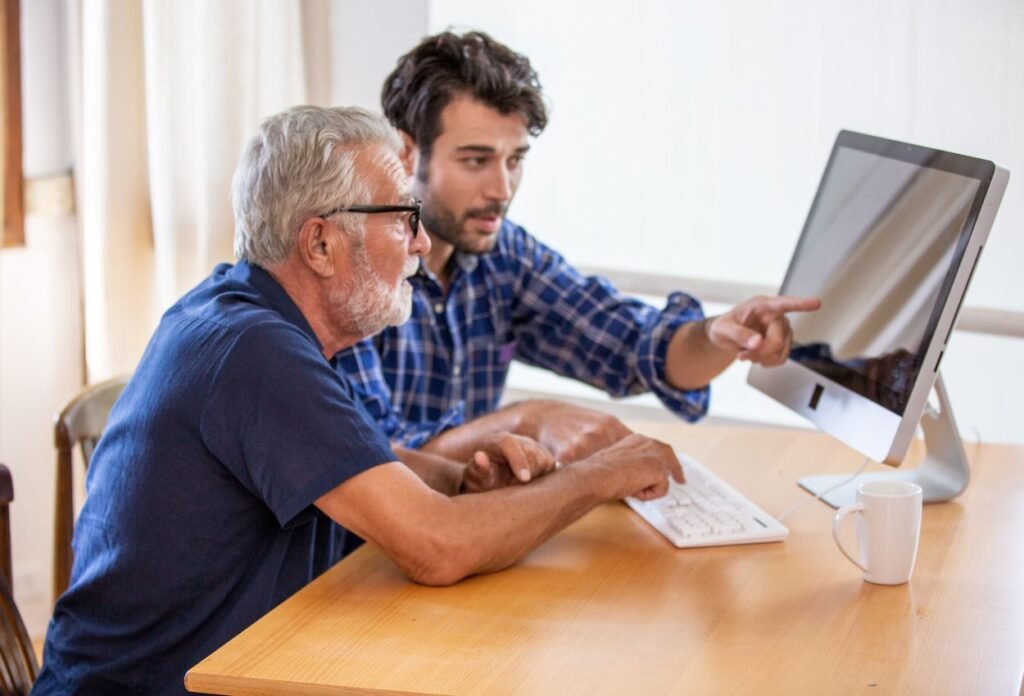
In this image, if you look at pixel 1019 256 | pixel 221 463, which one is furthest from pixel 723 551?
pixel 1019 256

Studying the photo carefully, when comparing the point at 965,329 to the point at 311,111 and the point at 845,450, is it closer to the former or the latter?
the point at 845,450

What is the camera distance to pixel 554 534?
64.7 inches

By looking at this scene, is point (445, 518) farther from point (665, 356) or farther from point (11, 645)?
point (665, 356)

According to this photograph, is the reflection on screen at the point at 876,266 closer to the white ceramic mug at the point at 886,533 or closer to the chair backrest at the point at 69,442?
the white ceramic mug at the point at 886,533

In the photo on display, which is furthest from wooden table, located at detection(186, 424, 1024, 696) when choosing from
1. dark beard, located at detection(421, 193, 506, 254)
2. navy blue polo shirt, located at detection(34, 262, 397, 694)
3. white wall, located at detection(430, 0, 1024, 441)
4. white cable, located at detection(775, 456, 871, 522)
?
white wall, located at detection(430, 0, 1024, 441)

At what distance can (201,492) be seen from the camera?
→ 1.58 metres

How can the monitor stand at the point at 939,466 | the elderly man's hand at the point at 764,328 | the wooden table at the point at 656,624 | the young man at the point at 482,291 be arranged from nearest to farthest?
the wooden table at the point at 656,624, the monitor stand at the point at 939,466, the elderly man's hand at the point at 764,328, the young man at the point at 482,291

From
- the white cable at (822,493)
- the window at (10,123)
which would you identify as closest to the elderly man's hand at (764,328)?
the white cable at (822,493)

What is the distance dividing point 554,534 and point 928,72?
1.45m

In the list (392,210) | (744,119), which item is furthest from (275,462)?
(744,119)

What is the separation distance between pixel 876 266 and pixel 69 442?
1.24 meters

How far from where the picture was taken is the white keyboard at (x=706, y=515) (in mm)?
1684

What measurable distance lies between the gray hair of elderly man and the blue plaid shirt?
21.0 inches

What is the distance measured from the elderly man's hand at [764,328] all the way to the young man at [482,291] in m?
0.06
